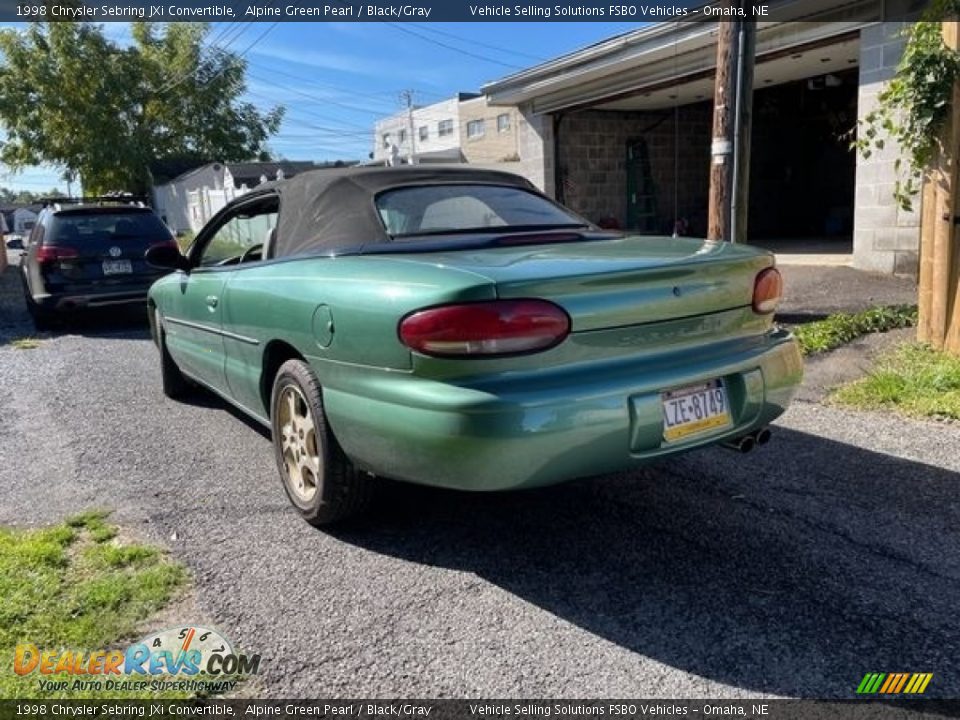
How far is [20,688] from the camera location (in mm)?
2324

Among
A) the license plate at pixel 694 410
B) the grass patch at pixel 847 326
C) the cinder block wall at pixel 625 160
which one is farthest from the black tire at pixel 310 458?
the cinder block wall at pixel 625 160

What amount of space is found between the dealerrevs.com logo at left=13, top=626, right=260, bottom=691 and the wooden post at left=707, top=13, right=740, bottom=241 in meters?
5.60

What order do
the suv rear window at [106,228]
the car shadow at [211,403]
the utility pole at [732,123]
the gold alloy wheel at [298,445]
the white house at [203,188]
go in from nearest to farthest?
the gold alloy wheel at [298,445]
the car shadow at [211,403]
the utility pole at [732,123]
the suv rear window at [106,228]
the white house at [203,188]

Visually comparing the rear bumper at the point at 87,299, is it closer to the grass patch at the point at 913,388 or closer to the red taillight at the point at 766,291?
the grass patch at the point at 913,388

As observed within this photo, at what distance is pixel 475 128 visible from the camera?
143ft

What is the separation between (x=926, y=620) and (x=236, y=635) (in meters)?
2.27

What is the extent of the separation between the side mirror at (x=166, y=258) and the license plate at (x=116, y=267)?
4873mm

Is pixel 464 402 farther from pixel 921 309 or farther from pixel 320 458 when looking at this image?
pixel 921 309

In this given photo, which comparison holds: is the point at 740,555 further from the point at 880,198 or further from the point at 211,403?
the point at 880,198

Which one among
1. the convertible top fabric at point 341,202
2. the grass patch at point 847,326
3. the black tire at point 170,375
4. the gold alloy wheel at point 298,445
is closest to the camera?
the gold alloy wheel at point 298,445

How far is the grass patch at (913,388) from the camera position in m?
4.67

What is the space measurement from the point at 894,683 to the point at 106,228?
370 inches

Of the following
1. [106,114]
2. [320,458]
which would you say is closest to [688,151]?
[320,458]

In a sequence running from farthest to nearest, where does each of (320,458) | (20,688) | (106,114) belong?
(106,114), (320,458), (20,688)
